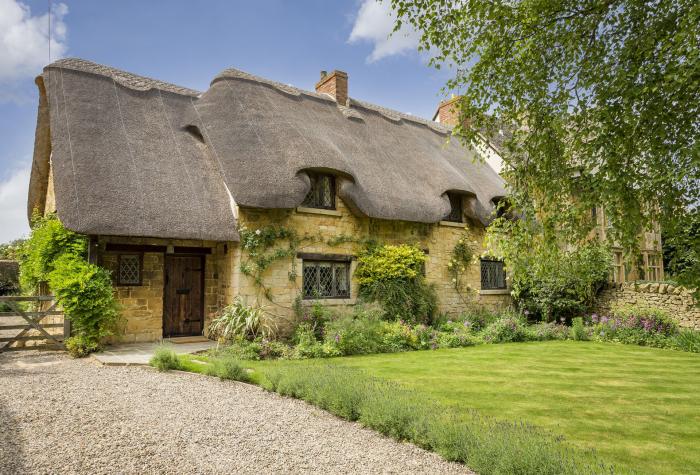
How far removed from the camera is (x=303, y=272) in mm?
11258

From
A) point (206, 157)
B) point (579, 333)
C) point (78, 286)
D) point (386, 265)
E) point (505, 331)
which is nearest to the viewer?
point (78, 286)

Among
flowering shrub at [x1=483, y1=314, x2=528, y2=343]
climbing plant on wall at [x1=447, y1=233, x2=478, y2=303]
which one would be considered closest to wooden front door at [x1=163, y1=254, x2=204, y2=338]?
climbing plant on wall at [x1=447, y1=233, x2=478, y2=303]

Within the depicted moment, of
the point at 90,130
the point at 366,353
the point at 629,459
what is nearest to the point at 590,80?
the point at 629,459

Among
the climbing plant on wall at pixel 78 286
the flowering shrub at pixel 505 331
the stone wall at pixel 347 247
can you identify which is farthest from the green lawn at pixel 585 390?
the climbing plant on wall at pixel 78 286

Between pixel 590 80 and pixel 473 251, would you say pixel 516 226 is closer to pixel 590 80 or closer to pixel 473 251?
pixel 590 80

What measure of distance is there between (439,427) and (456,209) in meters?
10.6

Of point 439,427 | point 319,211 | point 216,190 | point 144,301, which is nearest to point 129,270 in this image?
point 144,301

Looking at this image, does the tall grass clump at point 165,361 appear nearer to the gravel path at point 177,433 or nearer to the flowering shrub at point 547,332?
the gravel path at point 177,433

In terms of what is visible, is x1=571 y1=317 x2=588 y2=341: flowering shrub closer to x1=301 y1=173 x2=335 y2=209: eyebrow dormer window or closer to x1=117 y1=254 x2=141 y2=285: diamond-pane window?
x1=301 y1=173 x2=335 y2=209: eyebrow dormer window

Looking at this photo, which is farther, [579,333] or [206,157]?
[579,333]

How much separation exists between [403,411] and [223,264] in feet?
23.5

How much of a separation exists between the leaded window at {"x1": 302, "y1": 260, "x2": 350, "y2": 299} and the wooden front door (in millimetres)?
2424

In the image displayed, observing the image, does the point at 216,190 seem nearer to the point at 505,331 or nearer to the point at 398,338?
the point at 398,338

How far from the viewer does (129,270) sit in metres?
10.0
